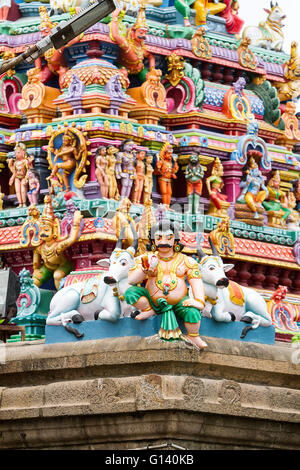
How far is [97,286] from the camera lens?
73.3 ft

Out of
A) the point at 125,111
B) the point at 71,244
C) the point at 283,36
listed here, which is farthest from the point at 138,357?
the point at 283,36

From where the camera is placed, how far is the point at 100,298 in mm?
22047

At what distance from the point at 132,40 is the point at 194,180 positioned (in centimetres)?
274

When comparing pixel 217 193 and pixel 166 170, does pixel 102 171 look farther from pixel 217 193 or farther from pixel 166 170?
pixel 217 193

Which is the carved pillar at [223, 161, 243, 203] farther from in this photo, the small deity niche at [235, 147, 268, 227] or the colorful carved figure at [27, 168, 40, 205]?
the colorful carved figure at [27, 168, 40, 205]

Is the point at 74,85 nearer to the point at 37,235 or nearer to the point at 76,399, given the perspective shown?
the point at 37,235

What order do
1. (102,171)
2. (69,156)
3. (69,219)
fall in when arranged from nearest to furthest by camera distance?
(69,219), (102,171), (69,156)

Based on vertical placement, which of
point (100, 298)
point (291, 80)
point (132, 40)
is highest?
point (291, 80)

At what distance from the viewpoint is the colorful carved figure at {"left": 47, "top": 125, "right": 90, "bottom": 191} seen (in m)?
28.1

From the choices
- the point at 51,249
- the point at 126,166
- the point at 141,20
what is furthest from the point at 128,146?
the point at 141,20

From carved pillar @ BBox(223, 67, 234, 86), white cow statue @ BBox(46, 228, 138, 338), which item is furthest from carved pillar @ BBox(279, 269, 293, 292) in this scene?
white cow statue @ BBox(46, 228, 138, 338)

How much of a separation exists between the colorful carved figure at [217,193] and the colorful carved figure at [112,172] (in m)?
2.52

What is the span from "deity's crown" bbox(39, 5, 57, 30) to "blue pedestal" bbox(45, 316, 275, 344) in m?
8.56

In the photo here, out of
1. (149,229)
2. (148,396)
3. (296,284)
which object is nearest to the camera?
(148,396)
